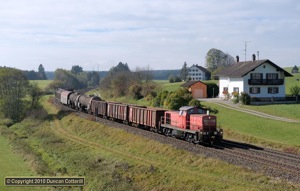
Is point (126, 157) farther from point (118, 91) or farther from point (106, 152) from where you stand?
point (118, 91)

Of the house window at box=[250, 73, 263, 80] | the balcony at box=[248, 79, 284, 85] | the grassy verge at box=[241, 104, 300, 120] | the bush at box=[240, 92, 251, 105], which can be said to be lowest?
the grassy verge at box=[241, 104, 300, 120]

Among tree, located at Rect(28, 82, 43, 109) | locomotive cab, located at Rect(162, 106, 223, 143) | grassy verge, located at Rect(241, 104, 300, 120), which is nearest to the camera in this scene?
locomotive cab, located at Rect(162, 106, 223, 143)

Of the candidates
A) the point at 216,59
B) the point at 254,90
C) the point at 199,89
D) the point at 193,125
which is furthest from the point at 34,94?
the point at 216,59

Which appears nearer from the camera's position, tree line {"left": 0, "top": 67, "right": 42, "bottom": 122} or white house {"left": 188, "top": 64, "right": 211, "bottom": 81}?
tree line {"left": 0, "top": 67, "right": 42, "bottom": 122}

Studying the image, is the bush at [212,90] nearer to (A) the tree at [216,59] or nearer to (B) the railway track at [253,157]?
(B) the railway track at [253,157]

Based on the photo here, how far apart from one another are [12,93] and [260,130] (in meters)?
49.0

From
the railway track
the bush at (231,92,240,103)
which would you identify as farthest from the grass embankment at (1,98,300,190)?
the bush at (231,92,240,103)

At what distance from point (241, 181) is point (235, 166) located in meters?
2.41

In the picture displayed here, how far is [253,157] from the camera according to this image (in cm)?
2738

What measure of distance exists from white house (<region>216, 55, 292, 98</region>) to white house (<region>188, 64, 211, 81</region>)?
8242 cm

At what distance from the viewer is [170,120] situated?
37.1 meters

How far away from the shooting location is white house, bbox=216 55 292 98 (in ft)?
204

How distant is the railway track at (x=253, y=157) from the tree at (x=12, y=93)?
43.9 meters

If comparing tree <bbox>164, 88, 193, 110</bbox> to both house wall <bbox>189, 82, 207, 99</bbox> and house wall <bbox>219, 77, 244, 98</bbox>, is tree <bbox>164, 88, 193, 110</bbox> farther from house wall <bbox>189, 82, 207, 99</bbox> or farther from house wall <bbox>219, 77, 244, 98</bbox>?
house wall <bbox>189, 82, 207, 99</bbox>
